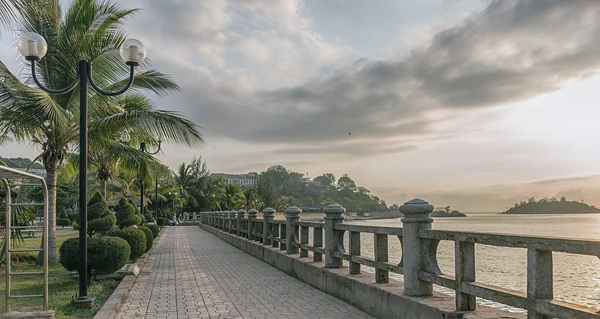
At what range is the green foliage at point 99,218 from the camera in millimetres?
11289

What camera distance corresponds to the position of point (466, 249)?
202 inches

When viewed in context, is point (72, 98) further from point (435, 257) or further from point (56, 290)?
point (435, 257)

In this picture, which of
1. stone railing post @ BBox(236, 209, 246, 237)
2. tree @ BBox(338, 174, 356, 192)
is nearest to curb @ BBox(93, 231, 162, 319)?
stone railing post @ BBox(236, 209, 246, 237)

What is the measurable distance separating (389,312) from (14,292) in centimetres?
756

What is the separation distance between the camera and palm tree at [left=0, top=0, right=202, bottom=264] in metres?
12.6

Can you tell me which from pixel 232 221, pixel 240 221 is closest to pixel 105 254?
pixel 240 221

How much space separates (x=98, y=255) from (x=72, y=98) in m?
5.64

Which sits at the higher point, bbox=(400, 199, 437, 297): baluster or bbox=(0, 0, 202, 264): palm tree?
bbox=(0, 0, 202, 264): palm tree

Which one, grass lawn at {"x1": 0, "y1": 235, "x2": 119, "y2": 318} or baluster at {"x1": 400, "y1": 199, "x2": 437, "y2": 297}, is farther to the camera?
grass lawn at {"x1": 0, "y1": 235, "x2": 119, "y2": 318}

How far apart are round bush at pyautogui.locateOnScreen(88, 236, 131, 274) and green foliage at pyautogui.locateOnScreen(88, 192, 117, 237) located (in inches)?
53.1

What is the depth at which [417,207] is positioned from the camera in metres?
5.94

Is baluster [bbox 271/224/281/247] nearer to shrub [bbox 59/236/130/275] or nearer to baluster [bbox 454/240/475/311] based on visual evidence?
shrub [bbox 59/236/130/275]

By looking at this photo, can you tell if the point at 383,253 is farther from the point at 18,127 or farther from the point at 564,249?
the point at 18,127

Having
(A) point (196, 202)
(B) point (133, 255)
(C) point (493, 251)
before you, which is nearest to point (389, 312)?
(B) point (133, 255)
